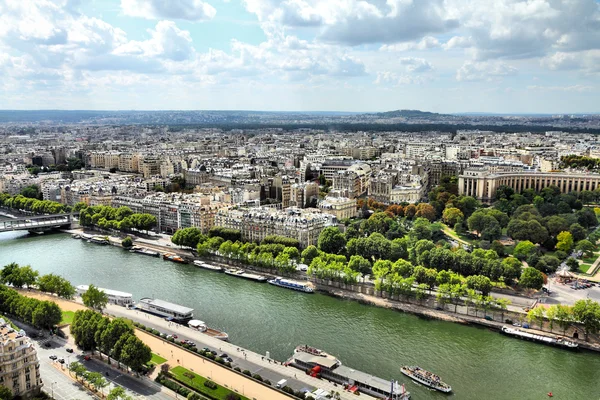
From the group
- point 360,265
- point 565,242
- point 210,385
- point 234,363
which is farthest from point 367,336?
point 565,242

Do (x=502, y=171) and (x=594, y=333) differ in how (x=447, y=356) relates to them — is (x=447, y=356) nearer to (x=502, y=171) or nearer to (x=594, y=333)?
(x=594, y=333)

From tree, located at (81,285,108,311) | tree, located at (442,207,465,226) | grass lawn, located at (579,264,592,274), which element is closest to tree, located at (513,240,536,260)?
grass lawn, located at (579,264,592,274)

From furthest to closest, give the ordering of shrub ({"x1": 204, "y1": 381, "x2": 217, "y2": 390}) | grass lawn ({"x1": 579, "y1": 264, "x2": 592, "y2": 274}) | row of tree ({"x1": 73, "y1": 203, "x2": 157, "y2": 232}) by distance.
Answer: row of tree ({"x1": 73, "y1": 203, "x2": 157, "y2": 232}), grass lawn ({"x1": 579, "y1": 264, "x2": 592, "y2": 274}), shrub ({"x1": 204, "y1": 381, "x2": 217, "y2": 390})

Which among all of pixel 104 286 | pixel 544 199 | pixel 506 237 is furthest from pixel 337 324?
pixel 544 199

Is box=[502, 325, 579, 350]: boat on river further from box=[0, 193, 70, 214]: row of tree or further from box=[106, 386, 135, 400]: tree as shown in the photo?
box=[0, 193, 70, 214]: row of tree

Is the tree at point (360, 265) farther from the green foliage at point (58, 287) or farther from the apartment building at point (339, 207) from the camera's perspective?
the green foliage at point (58, 287)

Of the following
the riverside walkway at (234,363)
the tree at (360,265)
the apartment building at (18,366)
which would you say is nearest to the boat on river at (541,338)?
the tree at (360,265)
